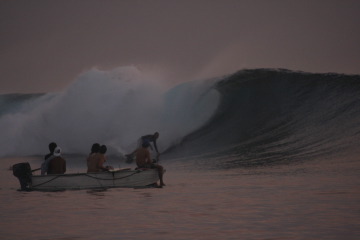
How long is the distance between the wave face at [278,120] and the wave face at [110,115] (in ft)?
3.79

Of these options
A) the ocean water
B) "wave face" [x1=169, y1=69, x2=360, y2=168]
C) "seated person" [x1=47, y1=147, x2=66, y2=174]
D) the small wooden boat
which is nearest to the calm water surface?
the ocean water

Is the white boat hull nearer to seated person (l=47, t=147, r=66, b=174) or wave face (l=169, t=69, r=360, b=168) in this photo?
seated person (l=47, t=147, r=66, b=174)

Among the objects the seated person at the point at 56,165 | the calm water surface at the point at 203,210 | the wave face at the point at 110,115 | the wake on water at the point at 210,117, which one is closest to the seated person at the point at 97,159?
the seated person at the point at 56,165

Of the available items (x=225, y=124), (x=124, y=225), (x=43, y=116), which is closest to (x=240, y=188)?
(x=124, y=225)

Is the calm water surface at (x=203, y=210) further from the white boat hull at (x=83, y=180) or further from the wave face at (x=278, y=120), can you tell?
the wave face at (x=278, y=120)

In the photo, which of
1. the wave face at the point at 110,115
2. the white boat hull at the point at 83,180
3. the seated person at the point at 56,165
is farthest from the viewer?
the wave face at the point at 110,115

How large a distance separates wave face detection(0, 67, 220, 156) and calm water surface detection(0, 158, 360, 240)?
12.5 meters

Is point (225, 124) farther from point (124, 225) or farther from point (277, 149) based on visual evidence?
point (124, 225)

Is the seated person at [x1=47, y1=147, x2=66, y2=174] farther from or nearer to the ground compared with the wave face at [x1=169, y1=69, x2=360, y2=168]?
nearer to the ground

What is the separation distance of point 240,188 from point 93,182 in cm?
359

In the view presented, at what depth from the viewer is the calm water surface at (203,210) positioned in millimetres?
8523

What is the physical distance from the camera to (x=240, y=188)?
1383 cm

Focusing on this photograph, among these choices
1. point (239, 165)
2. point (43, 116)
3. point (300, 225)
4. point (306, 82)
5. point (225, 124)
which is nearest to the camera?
point (300, 225)

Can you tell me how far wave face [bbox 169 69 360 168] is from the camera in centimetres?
2164
